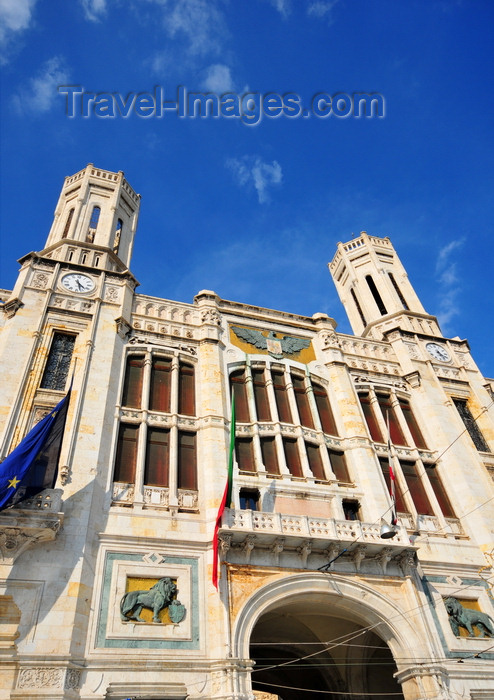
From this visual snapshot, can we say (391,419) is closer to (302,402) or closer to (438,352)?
(302,402)

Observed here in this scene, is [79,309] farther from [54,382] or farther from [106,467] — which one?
[106,467]

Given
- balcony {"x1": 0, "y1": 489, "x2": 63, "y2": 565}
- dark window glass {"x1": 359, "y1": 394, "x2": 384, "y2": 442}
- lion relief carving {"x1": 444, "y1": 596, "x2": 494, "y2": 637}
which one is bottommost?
lion relief carving {"x1": 444, "y1": 596, "x2": 494, "y2": 637}

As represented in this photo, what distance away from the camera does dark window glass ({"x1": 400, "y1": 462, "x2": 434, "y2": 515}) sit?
1019 inches

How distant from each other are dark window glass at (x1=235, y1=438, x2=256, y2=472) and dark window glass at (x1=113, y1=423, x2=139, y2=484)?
15.6 ft

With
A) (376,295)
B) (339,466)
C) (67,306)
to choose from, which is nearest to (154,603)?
(339,466)

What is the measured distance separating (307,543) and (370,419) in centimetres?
1047

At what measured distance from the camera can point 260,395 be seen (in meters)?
28.0

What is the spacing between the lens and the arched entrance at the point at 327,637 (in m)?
19.7

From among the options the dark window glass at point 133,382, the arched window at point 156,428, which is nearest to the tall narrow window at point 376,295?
the arched window at point 156,428

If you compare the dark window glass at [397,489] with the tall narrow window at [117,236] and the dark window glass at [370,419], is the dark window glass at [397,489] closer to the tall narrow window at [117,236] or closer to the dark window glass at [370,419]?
the dark window glass at [370,419]

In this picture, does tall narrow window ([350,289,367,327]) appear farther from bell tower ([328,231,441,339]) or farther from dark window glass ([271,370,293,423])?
dark window glass ([271,370,293,423])

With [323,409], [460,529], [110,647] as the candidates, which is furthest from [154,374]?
[460,529]

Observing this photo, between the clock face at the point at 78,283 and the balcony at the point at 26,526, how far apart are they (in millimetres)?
12651

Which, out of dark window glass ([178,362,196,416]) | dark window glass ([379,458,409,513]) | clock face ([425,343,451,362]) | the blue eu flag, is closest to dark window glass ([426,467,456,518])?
dark window glass ([379,458,409,513])
